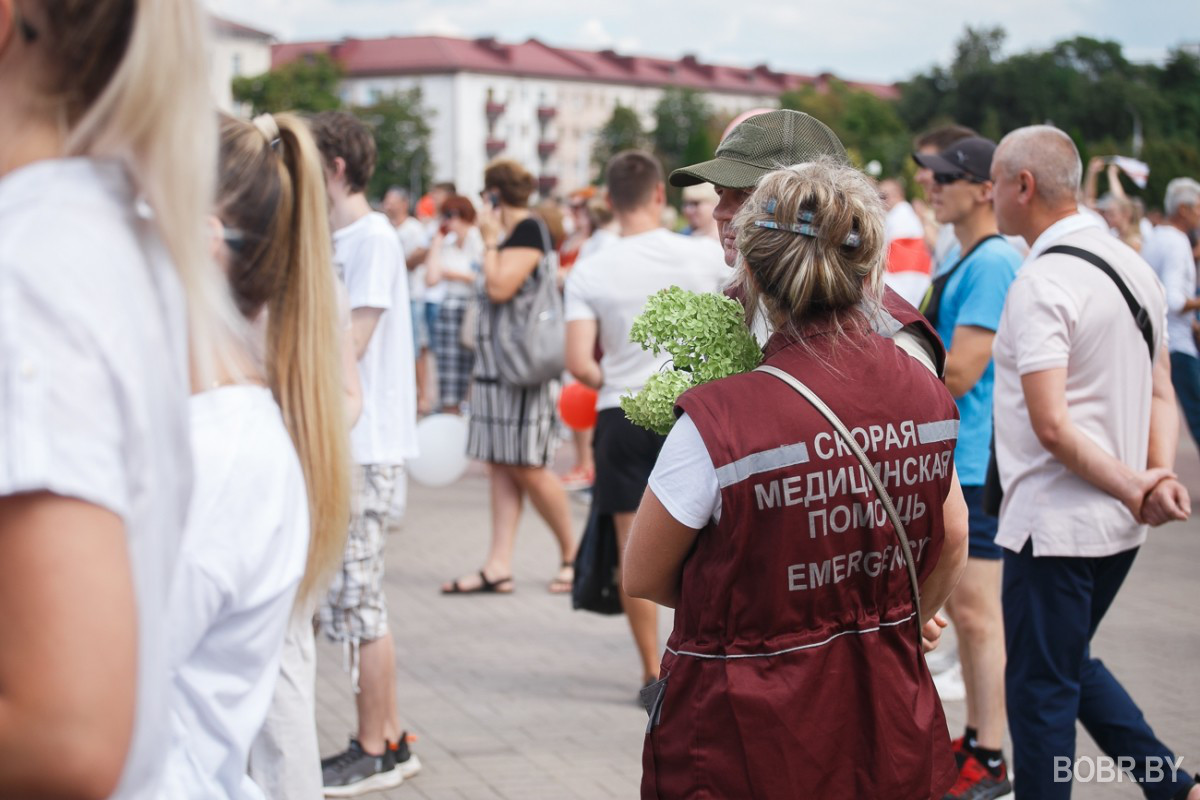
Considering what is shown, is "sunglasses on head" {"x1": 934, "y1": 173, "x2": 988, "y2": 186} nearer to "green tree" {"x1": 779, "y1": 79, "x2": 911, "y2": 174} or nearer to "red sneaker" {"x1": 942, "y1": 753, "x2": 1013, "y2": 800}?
"red sneaker" {"x1": 942, "y1": 753, "x2": 1013, "y2": 800}

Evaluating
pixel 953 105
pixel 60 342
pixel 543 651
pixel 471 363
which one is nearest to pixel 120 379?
pixel 60 342

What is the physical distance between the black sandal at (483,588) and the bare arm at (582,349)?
1.91 metres

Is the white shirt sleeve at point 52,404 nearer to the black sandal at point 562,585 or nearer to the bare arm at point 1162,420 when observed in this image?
the bare arm at point 1162,420

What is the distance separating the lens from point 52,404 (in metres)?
1.04

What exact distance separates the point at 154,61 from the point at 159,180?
3.9 inches

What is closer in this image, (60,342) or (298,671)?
(60,342)

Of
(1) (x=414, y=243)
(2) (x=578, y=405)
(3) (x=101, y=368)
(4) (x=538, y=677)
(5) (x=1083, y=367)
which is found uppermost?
(3) (x=101, y=368)

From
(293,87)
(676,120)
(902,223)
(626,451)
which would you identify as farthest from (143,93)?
(676,120)

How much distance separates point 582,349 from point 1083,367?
8.05 feet

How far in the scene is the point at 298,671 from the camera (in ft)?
9.87

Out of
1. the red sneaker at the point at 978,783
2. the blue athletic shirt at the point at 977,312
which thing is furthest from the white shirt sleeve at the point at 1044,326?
the red sneaker at the point at 978,783

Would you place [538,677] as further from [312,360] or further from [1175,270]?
[1175,270]

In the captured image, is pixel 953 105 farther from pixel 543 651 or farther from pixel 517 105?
pixel 543 651

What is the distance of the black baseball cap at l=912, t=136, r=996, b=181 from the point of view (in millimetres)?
4773
